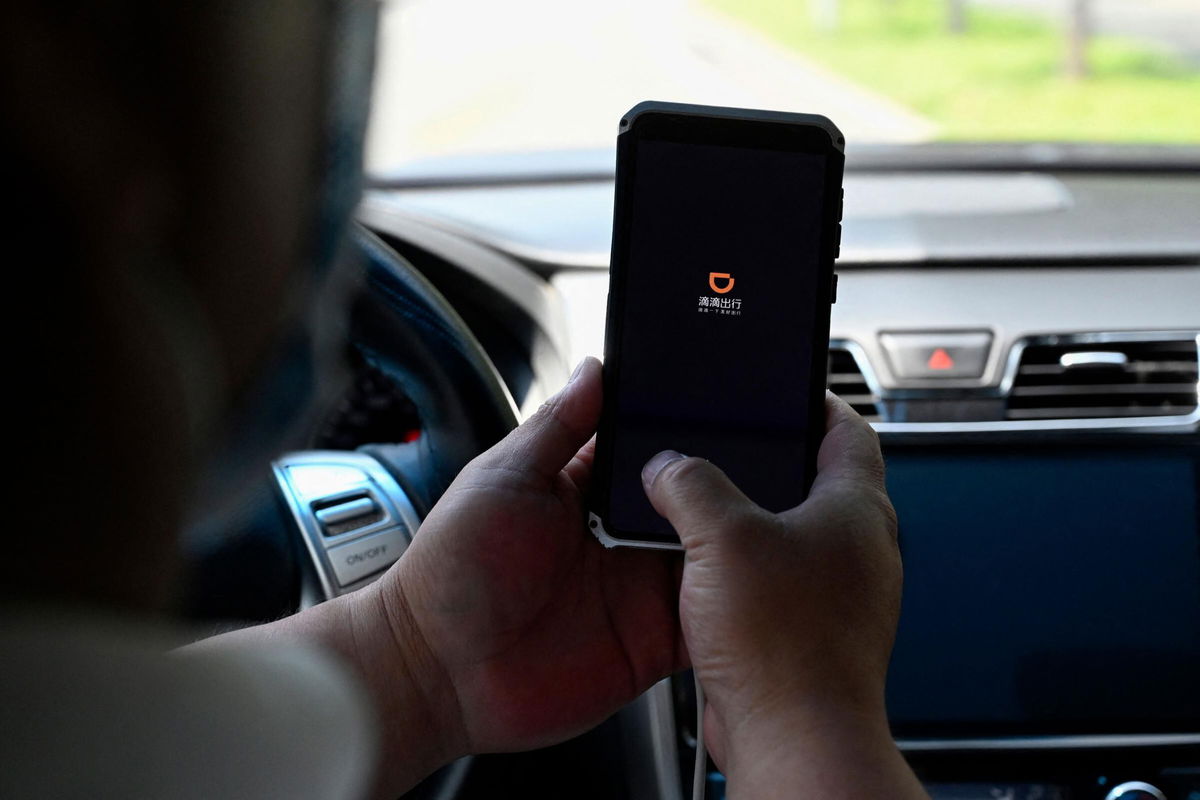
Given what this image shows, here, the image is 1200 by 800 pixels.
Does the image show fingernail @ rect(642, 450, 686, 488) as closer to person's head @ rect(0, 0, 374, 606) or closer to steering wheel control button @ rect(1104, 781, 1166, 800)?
person's head @ rect(0, 0, 374, 606)

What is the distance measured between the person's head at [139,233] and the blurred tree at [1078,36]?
4.59 meters

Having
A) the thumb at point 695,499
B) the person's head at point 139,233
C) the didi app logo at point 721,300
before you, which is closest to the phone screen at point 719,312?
the didi app logo at point 721,300

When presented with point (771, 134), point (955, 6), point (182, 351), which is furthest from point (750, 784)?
point (955, 6)

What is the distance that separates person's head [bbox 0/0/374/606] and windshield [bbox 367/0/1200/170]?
8.72 feet

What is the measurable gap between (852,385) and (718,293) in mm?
786

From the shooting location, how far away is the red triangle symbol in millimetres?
2424

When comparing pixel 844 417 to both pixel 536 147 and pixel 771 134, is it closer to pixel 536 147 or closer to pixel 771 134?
pixel 771 134

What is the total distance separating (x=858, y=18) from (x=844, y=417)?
15.1ft

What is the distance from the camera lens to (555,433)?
1.74 meters

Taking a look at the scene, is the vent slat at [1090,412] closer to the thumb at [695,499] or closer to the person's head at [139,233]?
the thumb at [695,499]

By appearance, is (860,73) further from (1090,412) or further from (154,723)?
(154,723)

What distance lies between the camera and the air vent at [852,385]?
244 cm

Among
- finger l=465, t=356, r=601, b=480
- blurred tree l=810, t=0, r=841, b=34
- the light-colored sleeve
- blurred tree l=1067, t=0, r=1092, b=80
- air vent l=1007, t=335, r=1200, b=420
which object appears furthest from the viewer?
blurred tree l=810, t=0, r=841, b=34

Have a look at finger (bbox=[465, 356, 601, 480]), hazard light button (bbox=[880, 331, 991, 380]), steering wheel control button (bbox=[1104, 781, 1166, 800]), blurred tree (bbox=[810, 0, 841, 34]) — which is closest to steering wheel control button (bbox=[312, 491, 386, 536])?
finger (bbox=[465, 356, 601, 480])
